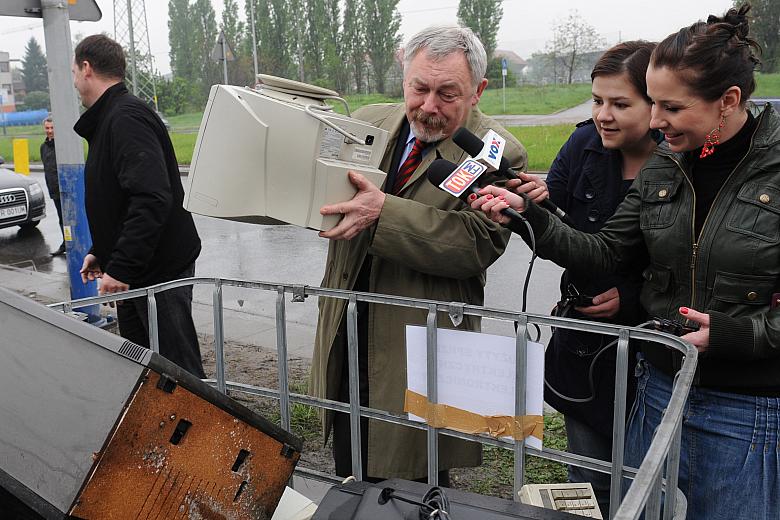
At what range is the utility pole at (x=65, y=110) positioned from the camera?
538 cm

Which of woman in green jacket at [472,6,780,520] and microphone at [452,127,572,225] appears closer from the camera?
woman in green jacket at [472,6,780,520]

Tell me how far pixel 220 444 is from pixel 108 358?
33cm

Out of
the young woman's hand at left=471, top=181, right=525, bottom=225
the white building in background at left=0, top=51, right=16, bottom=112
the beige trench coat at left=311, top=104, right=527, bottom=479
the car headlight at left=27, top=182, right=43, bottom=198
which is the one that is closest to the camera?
the young woman's hand at left=471, top=181, right=525, bottom=225

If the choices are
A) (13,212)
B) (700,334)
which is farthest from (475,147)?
(13,212)

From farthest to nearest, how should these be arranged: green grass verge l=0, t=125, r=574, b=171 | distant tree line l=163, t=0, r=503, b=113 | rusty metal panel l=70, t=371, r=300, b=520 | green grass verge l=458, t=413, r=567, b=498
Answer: distant tree line l=163, t=0, r=503, b=113
green grass verge l=0, t=125, r=574, b=171
green grass verge l=458, t=413, r=567, b=498
rusty metal panel l=70, t=371, r=300, b=520

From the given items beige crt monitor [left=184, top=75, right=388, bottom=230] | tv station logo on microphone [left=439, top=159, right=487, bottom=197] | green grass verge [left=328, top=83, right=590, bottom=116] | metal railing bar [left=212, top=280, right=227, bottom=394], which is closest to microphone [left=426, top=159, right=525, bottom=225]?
tv station logo on microphone [left=439, top=159, right=487, bottom=197]

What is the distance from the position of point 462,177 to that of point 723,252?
0.69m

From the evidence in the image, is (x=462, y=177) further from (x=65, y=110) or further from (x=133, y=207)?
(x=65, y=110)

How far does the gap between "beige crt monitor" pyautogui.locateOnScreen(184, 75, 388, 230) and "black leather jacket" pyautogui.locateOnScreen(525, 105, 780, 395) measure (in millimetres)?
558

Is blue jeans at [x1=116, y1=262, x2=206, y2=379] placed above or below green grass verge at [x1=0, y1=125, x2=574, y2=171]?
above

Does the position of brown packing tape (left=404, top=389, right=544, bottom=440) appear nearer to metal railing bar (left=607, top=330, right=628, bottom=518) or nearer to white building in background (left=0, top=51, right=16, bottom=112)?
metal railing bar (left=607, top=330, right=628, bottom=518)

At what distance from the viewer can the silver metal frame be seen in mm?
1354

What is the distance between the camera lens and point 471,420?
6.85 feet

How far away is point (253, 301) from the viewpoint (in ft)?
24.6
